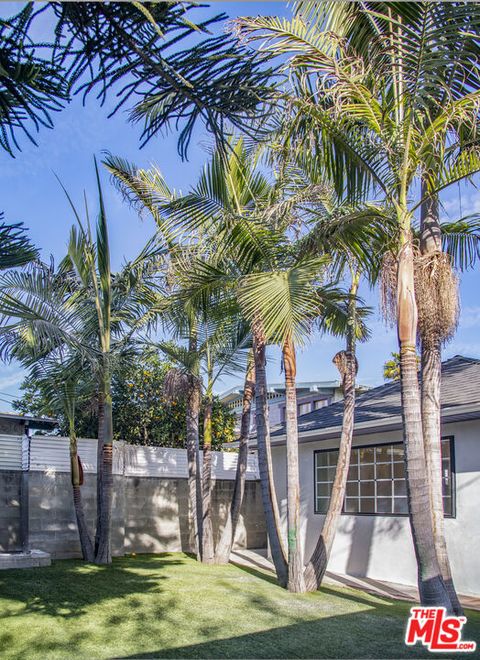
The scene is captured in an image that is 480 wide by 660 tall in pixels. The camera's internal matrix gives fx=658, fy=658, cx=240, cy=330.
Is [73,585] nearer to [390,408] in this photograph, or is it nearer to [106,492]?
[106,492]

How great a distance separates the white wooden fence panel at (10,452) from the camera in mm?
11969

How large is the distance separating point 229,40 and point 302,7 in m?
4.61

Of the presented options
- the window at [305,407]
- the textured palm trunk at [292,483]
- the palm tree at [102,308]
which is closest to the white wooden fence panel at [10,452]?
the palm tree at [102,308]

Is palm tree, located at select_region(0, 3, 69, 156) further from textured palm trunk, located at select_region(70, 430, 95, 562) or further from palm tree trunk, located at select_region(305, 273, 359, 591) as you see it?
textured palm trunk, located at select_region(70, 430, 95, 562)

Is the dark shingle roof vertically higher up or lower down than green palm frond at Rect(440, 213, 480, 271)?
lower down

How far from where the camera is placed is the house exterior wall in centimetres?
996

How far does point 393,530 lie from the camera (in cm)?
1144

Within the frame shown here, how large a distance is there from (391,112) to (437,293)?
210 cm

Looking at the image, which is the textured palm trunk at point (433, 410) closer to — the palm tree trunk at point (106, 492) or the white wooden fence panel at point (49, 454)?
the palm tree trunk at point (106, 492)

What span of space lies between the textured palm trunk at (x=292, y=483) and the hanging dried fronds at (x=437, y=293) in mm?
2325

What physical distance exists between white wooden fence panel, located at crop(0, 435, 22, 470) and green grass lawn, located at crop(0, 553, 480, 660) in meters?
2.54

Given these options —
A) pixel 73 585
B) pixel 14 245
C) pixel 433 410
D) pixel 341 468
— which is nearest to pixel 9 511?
pixel 73 585

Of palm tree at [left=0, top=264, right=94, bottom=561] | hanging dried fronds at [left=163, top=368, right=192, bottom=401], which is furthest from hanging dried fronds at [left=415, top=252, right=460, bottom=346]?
hanging dried fronds at [left=163, top=368, right=192, bottom=401]

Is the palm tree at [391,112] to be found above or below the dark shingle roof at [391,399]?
above
